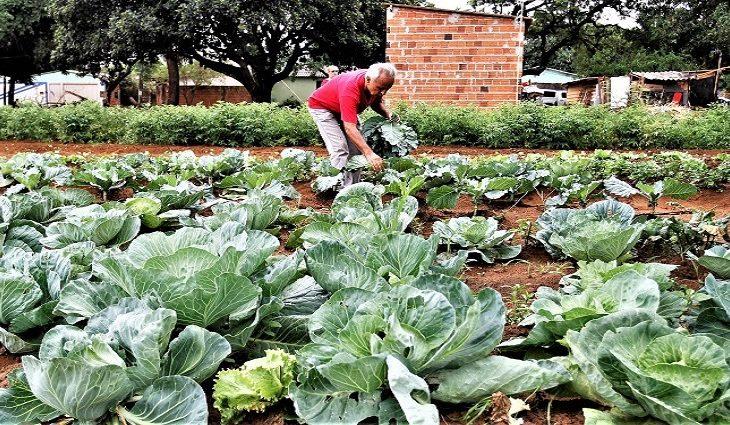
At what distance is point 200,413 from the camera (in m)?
1.79

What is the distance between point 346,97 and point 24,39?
3103 cm

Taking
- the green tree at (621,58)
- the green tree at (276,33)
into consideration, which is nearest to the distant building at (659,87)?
the green tree at (621,58)

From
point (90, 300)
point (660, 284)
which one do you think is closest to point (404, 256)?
point (660, 284)

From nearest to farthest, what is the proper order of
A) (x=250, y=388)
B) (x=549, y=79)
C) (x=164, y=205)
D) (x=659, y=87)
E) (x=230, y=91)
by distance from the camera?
(x=250, y=388), (x=164, y=205), (x=659, y=87), (x=549, y=79), (x=230, y=91)

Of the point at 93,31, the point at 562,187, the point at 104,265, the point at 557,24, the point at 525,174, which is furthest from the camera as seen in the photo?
the point at 557,24

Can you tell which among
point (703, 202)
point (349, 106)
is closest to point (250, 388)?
point (349, 106)

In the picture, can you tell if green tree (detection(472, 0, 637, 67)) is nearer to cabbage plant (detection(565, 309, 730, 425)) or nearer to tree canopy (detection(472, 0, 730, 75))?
tree canopy (detection(472, 0, 730, 75))

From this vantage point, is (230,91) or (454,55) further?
(230,91)

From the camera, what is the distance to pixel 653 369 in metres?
1.61

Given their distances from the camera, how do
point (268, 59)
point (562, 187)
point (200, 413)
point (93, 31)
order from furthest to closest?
point (268, 59) → point (93, 31) → point (562, 187) → point (200, 413)

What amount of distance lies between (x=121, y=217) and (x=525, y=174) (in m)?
3.72

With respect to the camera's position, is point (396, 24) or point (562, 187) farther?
point (396, 24)

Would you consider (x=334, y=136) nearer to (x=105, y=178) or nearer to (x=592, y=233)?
(x=105, y=178)

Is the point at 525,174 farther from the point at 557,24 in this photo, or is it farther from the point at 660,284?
the point at 557,24
